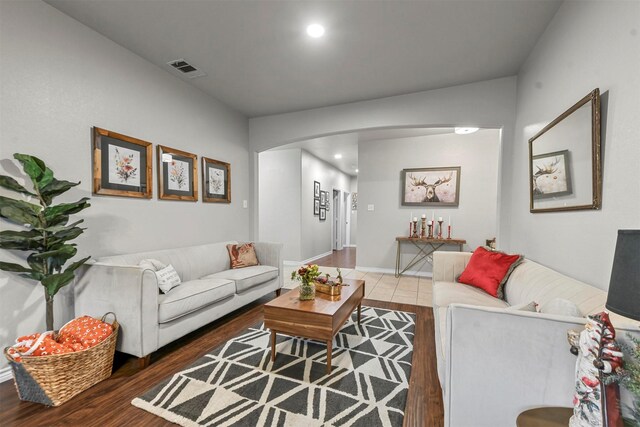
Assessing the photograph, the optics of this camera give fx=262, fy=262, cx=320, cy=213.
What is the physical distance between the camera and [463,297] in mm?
2129

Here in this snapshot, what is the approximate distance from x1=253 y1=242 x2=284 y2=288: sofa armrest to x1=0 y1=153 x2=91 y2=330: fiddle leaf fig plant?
6.71ft

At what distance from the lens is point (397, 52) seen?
8.40 feet

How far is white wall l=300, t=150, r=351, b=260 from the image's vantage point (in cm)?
607

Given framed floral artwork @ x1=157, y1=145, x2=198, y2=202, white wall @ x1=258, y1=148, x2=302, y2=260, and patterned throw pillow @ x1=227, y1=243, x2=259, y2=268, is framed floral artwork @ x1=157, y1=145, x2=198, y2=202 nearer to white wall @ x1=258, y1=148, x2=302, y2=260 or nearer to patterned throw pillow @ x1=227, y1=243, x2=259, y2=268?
patterned throw pillow @ x1=227, y1=243, x2=259, y2=268

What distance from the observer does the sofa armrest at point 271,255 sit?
3.57 meters

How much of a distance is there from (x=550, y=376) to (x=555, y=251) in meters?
1.28

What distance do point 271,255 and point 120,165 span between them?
76.7 inches

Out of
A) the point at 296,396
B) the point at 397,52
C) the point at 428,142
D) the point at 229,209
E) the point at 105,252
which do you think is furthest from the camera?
the point at 428,142

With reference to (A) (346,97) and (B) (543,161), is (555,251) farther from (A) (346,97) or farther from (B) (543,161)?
(A) (346,97)

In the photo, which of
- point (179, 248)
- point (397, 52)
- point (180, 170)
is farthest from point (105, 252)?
point (397, 52)

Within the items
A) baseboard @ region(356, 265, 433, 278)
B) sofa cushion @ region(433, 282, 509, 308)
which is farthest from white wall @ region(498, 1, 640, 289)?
baseboard @ region(356, 265, 433, 278)

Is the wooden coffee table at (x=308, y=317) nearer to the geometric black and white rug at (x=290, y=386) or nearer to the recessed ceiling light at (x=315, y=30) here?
the geometric black and white rug at (x=290, y=386)

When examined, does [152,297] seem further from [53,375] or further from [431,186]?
[431,186]

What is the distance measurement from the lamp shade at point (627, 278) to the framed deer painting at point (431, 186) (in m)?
4.20
